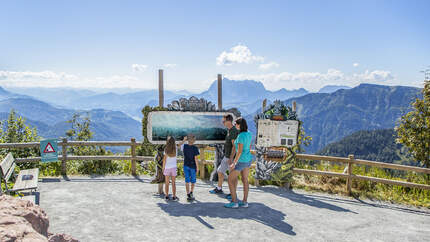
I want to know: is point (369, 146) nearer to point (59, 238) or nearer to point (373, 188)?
point (373, 188)

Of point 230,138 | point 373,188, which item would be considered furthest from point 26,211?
point 373,188

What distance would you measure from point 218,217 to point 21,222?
4232mm

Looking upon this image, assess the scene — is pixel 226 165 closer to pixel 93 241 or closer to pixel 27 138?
pixel 93 241

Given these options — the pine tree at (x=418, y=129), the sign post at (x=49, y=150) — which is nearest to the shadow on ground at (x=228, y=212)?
the sign post at (x=49, y=150)

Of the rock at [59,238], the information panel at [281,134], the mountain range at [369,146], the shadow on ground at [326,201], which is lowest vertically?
the mountain range at [369,146]

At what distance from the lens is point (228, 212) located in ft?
21.4

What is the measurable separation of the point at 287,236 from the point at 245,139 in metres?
2.04

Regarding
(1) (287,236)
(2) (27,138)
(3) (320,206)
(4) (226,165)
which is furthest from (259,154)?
(2) (27,138)

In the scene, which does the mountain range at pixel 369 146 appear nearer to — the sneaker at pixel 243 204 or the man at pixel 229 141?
the man at pixel 229 141

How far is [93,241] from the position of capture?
4922 mm

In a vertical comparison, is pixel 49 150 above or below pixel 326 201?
above

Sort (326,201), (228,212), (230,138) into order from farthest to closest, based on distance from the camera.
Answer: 1. (326,201)
2. (230,138)
3. (228,212)

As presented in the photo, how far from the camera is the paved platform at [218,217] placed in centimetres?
538

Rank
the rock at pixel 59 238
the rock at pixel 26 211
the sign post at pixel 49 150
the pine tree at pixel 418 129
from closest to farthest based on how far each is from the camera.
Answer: the rock at pixel 26 211, the rock at pixel 59 238, the sign post at pixel 49 150, the pine tree at pixel 418 129
